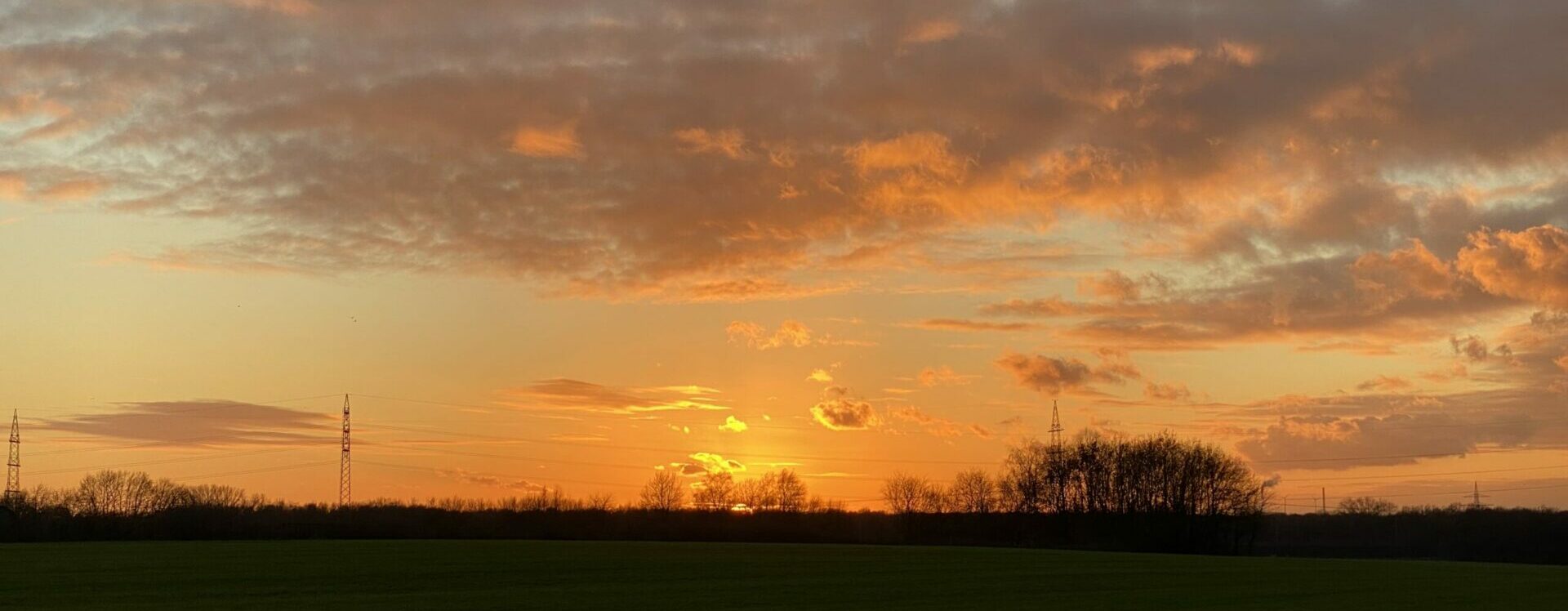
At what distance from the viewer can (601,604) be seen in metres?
52.7

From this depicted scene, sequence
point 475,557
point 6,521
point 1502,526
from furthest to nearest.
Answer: point 1502,526, point 6,521, point 475,557

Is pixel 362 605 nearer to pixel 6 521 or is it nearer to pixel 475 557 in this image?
pixel 475 557

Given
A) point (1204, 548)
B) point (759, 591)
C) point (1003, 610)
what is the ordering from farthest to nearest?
point (1204, 548) → point (759, 591) → point (1003, 610)

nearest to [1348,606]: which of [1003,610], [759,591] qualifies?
[1003,610]

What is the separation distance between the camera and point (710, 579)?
68375 millimetres

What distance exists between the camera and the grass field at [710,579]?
5581 centimetres

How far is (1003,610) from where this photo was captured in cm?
5100

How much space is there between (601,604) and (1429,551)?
500 feet

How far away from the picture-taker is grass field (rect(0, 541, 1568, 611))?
5581 centimetres

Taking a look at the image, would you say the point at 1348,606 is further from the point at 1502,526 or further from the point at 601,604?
the point at 1502,526

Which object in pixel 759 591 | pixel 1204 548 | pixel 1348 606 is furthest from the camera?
pixel 1204 548

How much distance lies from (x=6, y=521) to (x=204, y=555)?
5547 cm

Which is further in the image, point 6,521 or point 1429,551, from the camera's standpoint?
point 1429,551

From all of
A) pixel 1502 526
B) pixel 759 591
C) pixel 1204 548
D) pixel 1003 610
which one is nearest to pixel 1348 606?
pixel 1003 610
